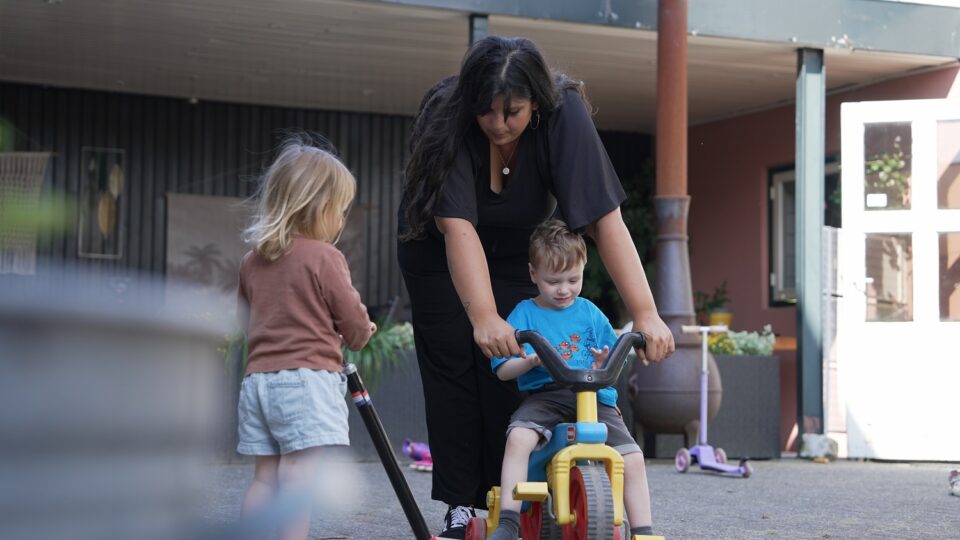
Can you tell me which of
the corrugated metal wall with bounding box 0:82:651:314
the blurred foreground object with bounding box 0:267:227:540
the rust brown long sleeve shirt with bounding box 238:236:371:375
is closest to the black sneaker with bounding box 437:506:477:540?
the rust brown long sleeve shirt with bounding box 238:236:371:375

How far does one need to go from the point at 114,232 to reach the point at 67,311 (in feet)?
39.3

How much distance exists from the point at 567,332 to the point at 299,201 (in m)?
0.76

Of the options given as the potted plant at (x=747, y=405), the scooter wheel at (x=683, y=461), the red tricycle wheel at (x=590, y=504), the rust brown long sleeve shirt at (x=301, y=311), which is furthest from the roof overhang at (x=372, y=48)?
the red tricycle wheel at (x=590, y=504)

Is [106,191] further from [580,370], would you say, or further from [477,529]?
[580,370]

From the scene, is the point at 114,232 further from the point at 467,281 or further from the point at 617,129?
the point at 467,281

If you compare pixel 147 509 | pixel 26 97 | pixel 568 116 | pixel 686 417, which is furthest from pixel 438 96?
pixel 26 97

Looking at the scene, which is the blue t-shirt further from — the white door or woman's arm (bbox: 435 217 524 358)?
the white door

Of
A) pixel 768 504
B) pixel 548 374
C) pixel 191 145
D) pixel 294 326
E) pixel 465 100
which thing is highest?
pixel 191 145

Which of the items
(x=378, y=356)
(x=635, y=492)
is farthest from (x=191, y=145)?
(x=635, y=492)

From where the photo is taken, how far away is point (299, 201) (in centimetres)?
333

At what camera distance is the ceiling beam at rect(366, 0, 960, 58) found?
8344mm

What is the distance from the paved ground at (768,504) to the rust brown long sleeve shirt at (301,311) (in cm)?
45

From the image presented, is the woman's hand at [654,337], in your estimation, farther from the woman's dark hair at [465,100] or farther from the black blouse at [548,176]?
the woman's dark hair at [465,100]

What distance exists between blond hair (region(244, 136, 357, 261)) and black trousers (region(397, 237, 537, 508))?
0.22m
